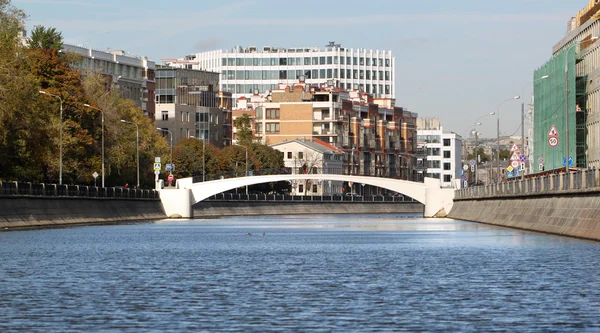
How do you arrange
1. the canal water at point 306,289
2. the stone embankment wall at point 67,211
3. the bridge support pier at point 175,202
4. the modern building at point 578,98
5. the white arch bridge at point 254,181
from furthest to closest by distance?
the white arch bridge at point 254,181
the bridge support pier at point 175,202
the modern building at point 578,98
the stone embankment wall at point 67,211
the canal water at point 306,289

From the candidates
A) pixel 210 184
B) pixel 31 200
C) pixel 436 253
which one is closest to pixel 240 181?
pixel 210 184

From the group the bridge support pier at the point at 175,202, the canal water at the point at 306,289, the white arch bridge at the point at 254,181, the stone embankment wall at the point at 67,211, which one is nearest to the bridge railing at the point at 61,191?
the stone embankment wall at the point at 67,211

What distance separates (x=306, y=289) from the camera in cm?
3806

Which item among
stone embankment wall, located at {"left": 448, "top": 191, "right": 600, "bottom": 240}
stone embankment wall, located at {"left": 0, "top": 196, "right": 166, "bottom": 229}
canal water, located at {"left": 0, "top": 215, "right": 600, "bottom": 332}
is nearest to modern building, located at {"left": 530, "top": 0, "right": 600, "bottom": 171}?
stone embankment wall, located at {"left": 448, "top": 191, "right": 600, "bottom": 240}

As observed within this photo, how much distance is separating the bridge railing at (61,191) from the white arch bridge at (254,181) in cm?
1130

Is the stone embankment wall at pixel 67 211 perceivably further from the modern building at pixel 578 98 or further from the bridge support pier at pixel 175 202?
the modern building at pixel 578 98

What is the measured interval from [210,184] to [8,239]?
90.0 m

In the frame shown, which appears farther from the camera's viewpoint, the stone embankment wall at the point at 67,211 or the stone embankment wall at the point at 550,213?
the stone embankment wall at the point at 67,211

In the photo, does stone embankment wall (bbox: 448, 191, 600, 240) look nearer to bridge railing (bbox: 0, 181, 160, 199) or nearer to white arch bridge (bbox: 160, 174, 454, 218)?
bridge railing (bbox: 0, 181, 160, 199)

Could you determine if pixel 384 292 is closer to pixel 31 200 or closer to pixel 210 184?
pixel 31 200

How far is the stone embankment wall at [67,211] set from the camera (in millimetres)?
92875

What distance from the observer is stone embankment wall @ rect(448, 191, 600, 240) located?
60.2 m

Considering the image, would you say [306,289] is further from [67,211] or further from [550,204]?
[67,211]

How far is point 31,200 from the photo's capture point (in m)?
98.2
